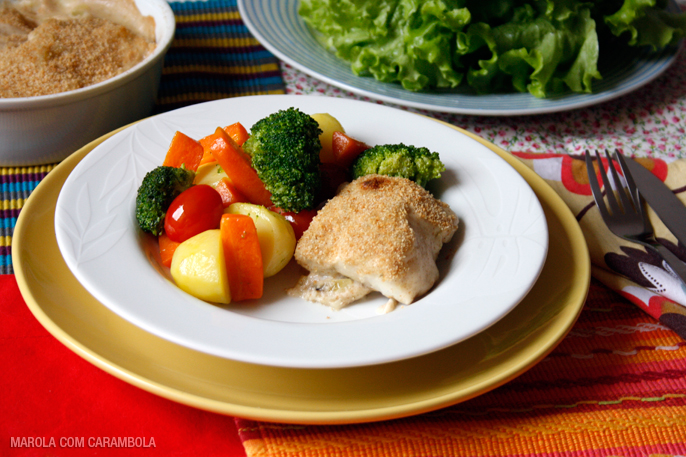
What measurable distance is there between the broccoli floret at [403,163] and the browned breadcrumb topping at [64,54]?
1.40 metres

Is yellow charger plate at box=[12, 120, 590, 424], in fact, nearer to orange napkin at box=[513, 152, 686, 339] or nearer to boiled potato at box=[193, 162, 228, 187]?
orange napkin at box=[513, 152, 686, 339]

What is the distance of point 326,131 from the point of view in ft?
6.67

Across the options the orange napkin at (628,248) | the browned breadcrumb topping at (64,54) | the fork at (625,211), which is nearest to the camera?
the orange napkin at (628,248)

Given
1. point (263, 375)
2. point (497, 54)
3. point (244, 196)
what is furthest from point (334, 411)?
point (497, 54)

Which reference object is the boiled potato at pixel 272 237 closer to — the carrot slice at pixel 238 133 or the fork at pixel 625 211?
the carrot slice at pixel 238 133

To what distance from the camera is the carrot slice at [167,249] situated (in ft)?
5.57

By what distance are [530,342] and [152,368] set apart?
984 millimetres

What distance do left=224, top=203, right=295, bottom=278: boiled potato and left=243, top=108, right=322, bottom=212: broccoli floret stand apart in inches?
3.3

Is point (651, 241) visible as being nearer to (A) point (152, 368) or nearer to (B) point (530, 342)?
(B) point (530, 342)

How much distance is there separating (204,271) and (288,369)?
1.23 ft

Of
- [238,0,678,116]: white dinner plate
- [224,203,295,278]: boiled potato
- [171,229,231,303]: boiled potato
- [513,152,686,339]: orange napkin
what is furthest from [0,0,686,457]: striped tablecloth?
[238,0,678,116]: white dinner plate

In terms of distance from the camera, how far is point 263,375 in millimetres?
1368

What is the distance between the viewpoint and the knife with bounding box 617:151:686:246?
77.5 inches

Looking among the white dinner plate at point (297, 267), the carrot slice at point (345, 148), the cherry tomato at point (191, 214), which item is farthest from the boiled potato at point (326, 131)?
the cherry tomato at point (191, 214)
